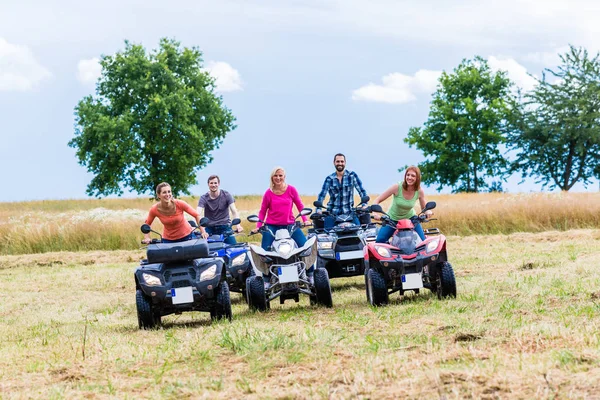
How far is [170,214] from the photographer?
10.1 meters

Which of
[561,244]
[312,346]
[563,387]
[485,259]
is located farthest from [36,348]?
[561,244]

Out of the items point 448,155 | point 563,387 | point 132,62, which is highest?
point 132,62

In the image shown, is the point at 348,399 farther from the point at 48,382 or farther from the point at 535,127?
the point at 535,127

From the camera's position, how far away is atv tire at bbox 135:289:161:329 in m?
9.35

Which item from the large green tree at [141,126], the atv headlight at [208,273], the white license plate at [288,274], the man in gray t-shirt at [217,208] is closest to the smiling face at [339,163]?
the man in gray t-shirt at [217,208]

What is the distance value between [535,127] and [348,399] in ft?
154

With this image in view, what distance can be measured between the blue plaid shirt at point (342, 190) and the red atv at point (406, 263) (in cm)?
298

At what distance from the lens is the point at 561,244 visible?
62.3 feet

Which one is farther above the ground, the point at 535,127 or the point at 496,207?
the point at 535,127

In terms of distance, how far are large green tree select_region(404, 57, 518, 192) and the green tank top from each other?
1532 inches

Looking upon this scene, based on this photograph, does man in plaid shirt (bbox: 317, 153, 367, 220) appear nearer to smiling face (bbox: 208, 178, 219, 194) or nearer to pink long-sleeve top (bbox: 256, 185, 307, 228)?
smiling face (bbox: 208, 178, 219, 194)

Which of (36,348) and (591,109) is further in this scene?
(591,109)

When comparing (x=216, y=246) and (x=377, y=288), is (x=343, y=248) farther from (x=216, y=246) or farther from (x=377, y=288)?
(x=377, y=288)

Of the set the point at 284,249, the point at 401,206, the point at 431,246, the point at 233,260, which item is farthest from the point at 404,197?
the point at 233,260
